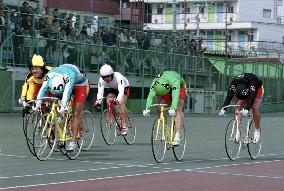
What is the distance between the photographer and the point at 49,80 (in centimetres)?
1373

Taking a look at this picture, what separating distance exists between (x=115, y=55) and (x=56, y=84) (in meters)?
23.1

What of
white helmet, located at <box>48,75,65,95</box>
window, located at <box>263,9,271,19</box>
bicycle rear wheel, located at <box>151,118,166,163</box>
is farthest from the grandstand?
window, located at <box>263,9,271,19</box>

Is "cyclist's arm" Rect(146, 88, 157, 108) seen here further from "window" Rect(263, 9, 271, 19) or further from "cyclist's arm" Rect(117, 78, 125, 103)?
"window" Rect(263, 9, 271, 19)

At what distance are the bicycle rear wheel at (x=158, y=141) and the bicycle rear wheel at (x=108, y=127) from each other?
419 centimetres

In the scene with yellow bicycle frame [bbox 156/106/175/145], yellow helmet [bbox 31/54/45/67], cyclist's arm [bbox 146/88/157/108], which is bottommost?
yellow bicycle frame [bbox 156/106/175/145]

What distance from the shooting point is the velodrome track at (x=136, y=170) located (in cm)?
1074

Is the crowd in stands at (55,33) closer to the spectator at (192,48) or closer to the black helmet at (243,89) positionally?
the spectator at (192,48)

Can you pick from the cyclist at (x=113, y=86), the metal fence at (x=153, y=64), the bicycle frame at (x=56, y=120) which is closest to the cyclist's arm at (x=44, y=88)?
the bicycle frame at (x=56, y=120)

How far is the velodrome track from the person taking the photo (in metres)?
10.7

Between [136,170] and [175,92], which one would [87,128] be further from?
[136,170]

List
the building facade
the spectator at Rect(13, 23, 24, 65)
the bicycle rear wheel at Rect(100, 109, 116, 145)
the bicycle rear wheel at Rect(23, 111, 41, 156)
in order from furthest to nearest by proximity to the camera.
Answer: the building facade < the spectator at Rect(13, 23, 24, 65) < the bicycle rear wheel at Rect(100, 109, 116, 145) < the bicycle rear wheel at Rect(23, 111, 41, 156)

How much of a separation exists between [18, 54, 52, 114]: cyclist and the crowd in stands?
14.6 meters

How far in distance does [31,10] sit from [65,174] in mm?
20528

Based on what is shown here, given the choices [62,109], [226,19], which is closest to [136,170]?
[62,109]
